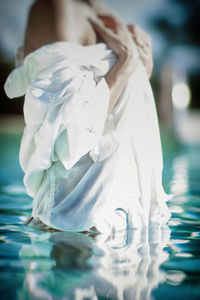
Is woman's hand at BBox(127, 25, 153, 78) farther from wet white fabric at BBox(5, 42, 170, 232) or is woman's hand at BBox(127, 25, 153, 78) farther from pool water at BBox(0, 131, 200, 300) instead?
pool water at BBox(0, 131, 200, 300)

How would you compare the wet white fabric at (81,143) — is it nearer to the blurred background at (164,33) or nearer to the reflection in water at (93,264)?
the reflection in water at (93,264)

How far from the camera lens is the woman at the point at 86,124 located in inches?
50.3

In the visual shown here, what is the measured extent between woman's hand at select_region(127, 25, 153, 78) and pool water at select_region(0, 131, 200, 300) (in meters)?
0.55

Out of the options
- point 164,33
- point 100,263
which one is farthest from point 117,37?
point 164,33

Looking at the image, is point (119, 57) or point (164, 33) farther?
point (164, 33)

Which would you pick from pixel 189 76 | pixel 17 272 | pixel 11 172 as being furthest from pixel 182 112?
pixel 17 272

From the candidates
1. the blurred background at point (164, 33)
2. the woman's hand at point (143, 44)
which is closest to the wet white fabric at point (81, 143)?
the woman's hand at point (143, 44)

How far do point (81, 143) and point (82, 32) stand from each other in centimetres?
40

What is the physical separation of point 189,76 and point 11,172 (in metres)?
12.0

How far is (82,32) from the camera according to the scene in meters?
1.45

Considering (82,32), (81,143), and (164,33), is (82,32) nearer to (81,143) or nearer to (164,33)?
(81,143)

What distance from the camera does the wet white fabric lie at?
1.27 m

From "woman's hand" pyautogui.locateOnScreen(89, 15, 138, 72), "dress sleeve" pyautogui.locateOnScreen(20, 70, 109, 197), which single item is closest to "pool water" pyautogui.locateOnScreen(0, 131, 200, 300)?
"dress sleeve" pyautogui.locateOnScreen(20, 70, 109, 197)

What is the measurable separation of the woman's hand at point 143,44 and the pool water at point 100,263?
55 cm
